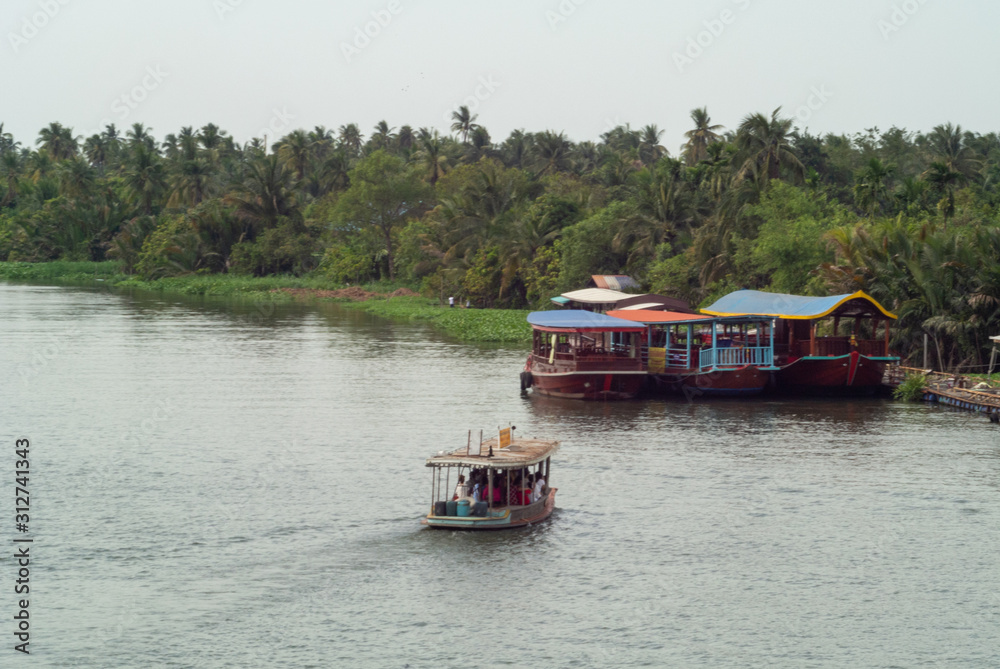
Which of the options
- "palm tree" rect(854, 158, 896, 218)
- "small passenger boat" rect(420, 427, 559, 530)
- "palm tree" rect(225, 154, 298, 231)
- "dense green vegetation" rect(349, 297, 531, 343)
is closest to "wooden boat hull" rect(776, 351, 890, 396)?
"palm tree" rect(854, 158, 896, 218)

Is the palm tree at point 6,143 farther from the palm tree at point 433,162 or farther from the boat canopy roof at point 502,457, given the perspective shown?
the boat canopy roof at point 502,457

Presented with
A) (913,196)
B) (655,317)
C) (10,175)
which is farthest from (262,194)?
(655,317)

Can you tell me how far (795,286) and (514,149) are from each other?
72.4 meters

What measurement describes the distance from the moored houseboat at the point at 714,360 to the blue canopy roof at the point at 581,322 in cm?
127

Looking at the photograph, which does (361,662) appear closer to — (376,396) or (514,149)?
(376,396)

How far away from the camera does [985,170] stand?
72.1 metres

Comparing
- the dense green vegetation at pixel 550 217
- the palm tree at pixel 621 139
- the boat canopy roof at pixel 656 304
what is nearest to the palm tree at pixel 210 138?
the dense green vegetation at pixel 550 217

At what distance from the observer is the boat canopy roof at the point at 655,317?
3772 cm

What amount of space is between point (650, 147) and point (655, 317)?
81084 mm

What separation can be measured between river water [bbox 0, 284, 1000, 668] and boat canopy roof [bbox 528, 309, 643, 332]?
2589mm

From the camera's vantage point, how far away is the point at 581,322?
37.4 m

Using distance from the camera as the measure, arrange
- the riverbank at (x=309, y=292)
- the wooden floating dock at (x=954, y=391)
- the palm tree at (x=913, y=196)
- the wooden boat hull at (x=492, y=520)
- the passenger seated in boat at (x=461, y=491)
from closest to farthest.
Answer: the wooden boat hull at (x=492, y=520) → the passenger seated in boat at (x=461, y=491) → the wooden floating dock at (x=954, y=391) → the palm tree at (x=913, y=196) → the riverbank at (x=309, y=292)

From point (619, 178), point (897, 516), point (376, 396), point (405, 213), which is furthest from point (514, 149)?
point (897, 516)

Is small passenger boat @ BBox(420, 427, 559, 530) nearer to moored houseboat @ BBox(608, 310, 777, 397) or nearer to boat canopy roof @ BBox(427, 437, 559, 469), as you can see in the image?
boat canopy roof @ BBox(427, 437, 559, 469)
